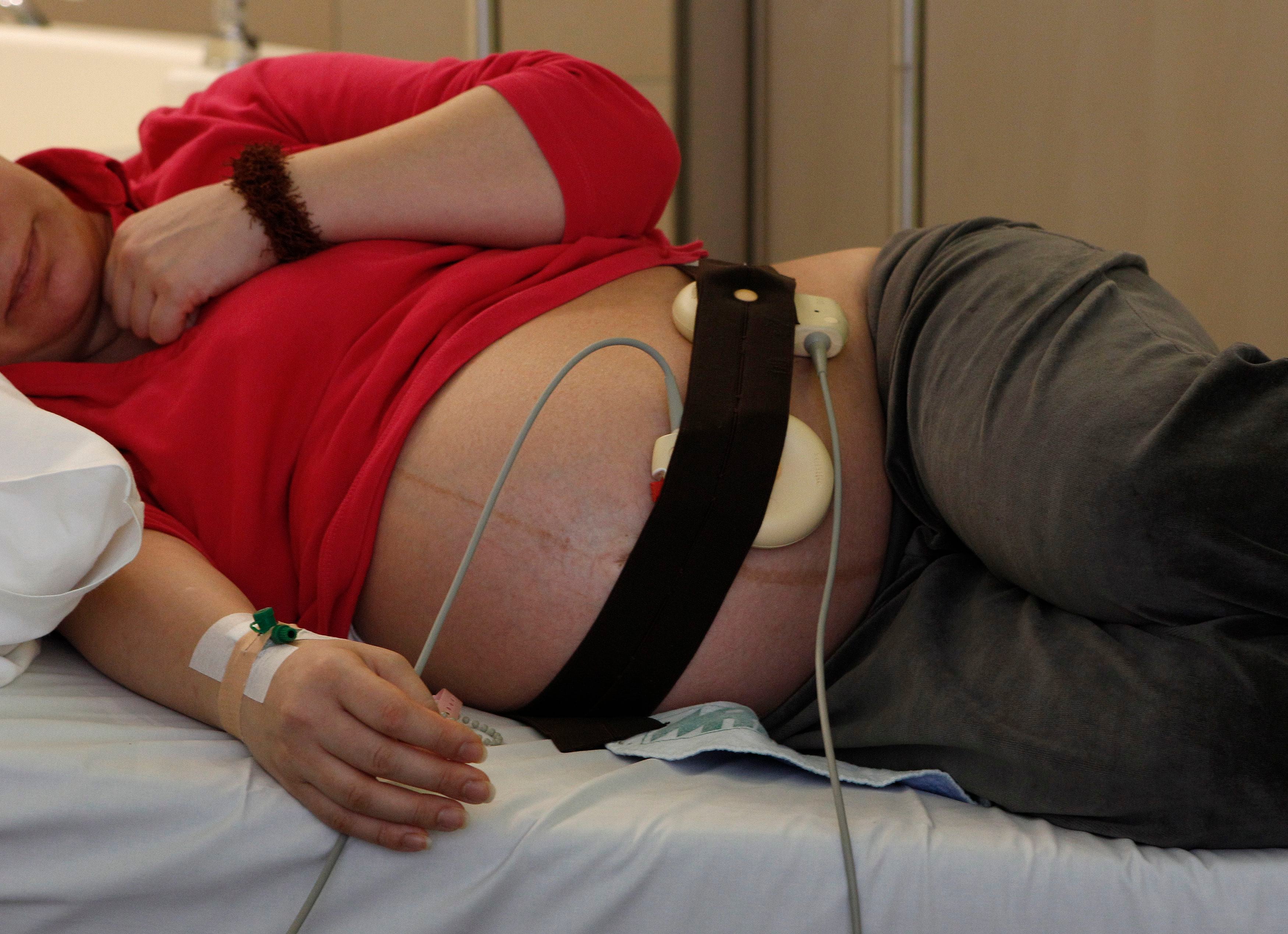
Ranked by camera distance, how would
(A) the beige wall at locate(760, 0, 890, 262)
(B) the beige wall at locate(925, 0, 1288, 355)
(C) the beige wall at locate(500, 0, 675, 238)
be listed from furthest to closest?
(C) the beige wall at locate(500, 0, 675, 238) < (A) the beige wall at locate(760, 0, 890, 262) < (B) the beige wall at locate(925, 0, 1288, 355)

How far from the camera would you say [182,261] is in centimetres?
90

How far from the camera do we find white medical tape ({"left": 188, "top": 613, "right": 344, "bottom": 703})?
0.57 m

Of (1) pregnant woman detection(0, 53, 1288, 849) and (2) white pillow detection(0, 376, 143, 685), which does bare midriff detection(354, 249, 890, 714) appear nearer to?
(1) pregnant woman detection(0, 53, 1288, 849)

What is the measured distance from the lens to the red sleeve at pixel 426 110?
95 cm

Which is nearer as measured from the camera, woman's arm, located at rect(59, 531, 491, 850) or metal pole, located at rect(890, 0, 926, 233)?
woman's arm, located at rect(59, 531, 491, 850)

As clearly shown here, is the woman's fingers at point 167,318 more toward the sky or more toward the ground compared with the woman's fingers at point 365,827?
more toward the sky

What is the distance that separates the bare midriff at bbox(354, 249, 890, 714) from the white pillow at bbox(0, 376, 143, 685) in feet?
→ 0.65

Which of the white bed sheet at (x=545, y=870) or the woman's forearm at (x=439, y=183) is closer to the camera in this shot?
the white bed sheet at (x=545, y=870)

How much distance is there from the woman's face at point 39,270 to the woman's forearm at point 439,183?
0.70 ft

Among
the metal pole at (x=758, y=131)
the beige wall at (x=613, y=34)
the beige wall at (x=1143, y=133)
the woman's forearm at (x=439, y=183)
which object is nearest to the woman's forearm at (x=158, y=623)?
the woman's forearm at (x=439, y=183)

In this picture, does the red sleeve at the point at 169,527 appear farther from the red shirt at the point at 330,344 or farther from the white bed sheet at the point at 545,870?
the white bed sheet at the point at 545,870

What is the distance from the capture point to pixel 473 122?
940mm

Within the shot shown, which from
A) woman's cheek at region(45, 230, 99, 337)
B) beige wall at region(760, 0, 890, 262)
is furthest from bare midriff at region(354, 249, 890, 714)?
beige wall at region(760, 0, 890, 262)

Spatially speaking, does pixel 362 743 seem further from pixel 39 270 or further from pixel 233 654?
pixel 39 270
